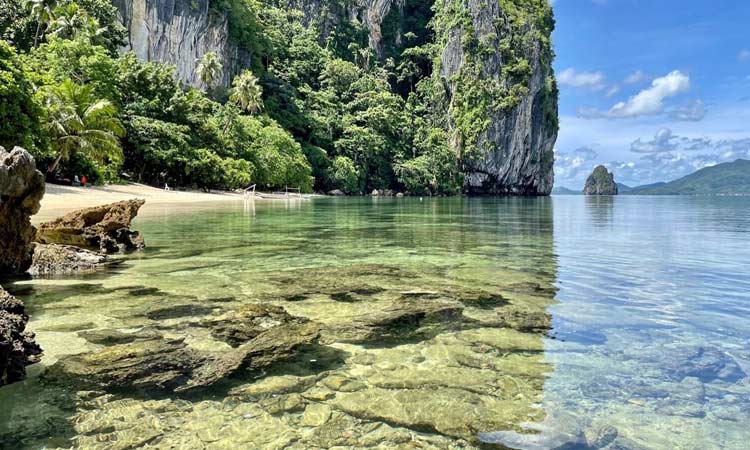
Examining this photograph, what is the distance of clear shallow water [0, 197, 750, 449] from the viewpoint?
3.09m

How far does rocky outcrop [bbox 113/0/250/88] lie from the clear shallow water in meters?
59.7

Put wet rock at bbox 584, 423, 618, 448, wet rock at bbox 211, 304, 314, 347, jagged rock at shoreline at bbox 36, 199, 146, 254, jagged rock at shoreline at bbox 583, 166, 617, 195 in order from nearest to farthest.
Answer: wet rock at bbox 584, 423, 618, 448
wet rock at bbox 211, 304, 314, 347
jagged rock at shoreline at bbox 36, 199, 146, 254
jagged rock at shoreline at bbox 583, 166, 617, 195

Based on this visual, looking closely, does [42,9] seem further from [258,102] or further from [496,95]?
[496,95]

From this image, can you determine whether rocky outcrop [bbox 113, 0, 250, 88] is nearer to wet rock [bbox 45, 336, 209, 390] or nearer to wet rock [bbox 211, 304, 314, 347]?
wet rock [bbox 211, 304, 314, 347]

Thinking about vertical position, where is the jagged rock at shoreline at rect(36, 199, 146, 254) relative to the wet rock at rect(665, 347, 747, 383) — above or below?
above

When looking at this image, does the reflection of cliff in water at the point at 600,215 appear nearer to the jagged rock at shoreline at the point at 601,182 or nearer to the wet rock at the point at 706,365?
the wet rock at the point at 706,365

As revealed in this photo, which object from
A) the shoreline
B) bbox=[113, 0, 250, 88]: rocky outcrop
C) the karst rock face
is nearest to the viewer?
the shoreline

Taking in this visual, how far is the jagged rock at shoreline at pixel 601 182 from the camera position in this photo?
166m

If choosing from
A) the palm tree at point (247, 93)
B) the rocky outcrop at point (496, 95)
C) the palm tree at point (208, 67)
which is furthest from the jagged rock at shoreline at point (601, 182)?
the palm tree at point (208, 67)

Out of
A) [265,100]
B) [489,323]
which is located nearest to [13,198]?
[489,323]

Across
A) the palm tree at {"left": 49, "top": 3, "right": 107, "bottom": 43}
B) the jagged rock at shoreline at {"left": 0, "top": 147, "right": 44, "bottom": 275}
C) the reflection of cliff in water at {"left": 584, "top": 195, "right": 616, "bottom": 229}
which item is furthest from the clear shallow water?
the palm tree at {"left": 49, "top": 3, "right": 107, "bottom": 43}

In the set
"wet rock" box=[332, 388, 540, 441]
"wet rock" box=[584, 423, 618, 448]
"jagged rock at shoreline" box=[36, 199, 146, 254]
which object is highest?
"jagged rock at shoreline" box=[36, 199, 146, 254]

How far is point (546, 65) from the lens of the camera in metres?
Result: 100

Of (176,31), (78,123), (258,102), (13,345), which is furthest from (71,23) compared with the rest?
(13,345)
